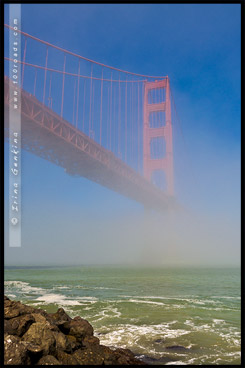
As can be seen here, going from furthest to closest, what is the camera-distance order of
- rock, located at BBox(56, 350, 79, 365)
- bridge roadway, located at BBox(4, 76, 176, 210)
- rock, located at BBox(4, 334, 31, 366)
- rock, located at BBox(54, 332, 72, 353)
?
bridge roadway, located at BBox(4, 76, 176, 210) → rock, located at BBox(54, 332, 72, 353) → rock, located at BBox(56, 350, 79, 365) → rock, located at BBox(4, 334, 31, 366)

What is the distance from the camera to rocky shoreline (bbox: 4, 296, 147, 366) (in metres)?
3.13

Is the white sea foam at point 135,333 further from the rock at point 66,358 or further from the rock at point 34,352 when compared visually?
the rock at point 34,352

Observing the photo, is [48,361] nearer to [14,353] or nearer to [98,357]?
[14,353]

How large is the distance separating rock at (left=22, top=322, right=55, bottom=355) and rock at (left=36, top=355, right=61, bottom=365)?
86 millimetres

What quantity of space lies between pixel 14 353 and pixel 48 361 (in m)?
0.37

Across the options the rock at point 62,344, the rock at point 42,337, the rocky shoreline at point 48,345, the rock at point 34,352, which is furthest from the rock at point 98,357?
the rock at point 34,352

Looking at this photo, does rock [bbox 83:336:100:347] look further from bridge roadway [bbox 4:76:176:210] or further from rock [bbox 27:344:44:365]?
bridge roadway [bbox 4:76:176:210]

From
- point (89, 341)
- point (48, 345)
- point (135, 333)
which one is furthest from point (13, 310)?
point (135, 333)

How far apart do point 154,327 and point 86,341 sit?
2948 mm

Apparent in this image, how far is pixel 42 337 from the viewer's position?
3.57m

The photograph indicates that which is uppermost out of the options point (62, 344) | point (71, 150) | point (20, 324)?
point (71, 150)

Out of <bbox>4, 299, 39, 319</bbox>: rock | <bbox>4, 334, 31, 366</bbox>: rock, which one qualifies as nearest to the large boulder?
<bbox>4, 299, 39, 319</bbox>: rock
